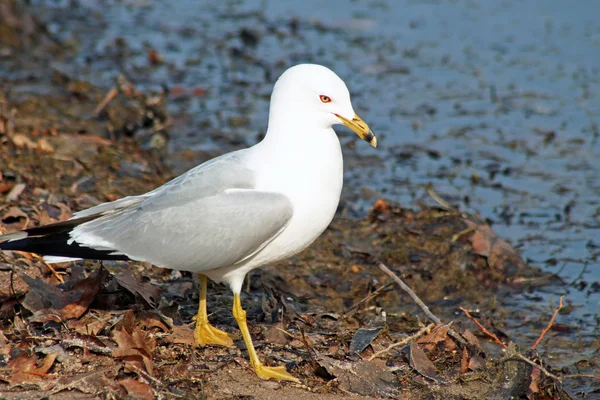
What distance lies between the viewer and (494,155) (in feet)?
28.9

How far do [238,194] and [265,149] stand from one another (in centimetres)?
30

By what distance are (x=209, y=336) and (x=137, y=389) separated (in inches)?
28.7

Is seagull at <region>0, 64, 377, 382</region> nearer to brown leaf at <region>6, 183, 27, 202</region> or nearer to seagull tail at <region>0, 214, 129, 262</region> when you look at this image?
seagull tail at <region>0, 214, 129, 262</region>

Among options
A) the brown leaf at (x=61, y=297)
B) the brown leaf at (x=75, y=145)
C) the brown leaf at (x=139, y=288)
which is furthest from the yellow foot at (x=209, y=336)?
the brown leaf at (x=75, y=145)

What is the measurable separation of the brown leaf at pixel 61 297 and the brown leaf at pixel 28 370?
389mm

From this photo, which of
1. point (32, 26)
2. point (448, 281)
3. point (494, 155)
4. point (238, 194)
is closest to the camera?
point (238, 194)

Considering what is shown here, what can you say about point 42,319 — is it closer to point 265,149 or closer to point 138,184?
point 265,149

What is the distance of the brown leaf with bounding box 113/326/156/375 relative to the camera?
441cm

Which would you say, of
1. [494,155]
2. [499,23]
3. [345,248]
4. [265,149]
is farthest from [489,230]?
[499,23]

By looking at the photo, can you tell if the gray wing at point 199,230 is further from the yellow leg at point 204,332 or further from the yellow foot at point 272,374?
the yellow foot at point 272,374

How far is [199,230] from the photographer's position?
15.4ft

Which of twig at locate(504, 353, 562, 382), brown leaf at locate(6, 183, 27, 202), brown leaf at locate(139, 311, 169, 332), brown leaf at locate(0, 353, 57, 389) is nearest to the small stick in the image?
brown leaf at locate(6, 183, 27, 202)

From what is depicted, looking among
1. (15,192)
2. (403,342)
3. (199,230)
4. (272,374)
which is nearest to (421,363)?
(403,342)

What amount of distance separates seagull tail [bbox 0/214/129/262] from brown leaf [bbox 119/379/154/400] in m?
0.74
